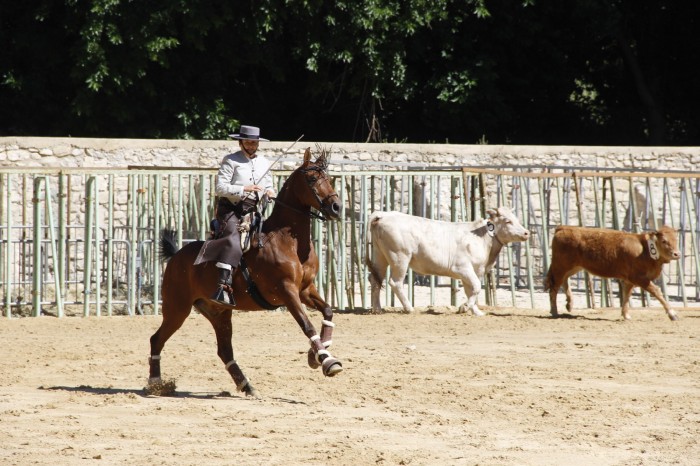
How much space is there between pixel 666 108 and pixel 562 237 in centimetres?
1386

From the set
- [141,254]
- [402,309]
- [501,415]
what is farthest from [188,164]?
[501,415]

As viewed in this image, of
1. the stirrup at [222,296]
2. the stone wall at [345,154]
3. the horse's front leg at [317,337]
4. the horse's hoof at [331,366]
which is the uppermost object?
the stone wall at [345,154]

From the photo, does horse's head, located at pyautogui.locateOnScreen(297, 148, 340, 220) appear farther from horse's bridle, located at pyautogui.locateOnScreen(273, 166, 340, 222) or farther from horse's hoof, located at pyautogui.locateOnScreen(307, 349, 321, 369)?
horse's hoof, located at pyautogui.locateOnScreen(307, 349, 321, 369)

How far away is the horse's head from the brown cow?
24.5 ft

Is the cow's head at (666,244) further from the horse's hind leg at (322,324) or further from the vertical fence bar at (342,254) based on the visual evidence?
the horse's hind leg at (322,324)

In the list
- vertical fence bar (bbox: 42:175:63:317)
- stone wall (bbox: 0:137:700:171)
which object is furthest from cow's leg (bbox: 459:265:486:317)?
vertical fence bar (bbox: 42:175:63:317)

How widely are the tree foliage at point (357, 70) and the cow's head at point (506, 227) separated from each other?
334 inches

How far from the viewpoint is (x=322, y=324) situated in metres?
10.5

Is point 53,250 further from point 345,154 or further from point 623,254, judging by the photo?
point 623,254

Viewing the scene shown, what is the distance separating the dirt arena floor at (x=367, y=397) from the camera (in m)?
8.59

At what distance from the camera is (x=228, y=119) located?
1061 inches

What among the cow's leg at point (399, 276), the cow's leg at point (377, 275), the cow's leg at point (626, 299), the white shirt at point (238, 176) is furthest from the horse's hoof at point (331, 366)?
the cow's leg at point (626, 299)

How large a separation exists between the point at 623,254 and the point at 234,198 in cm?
806

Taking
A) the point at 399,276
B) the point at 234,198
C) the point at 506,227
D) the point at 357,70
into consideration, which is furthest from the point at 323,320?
the point at 357,70
